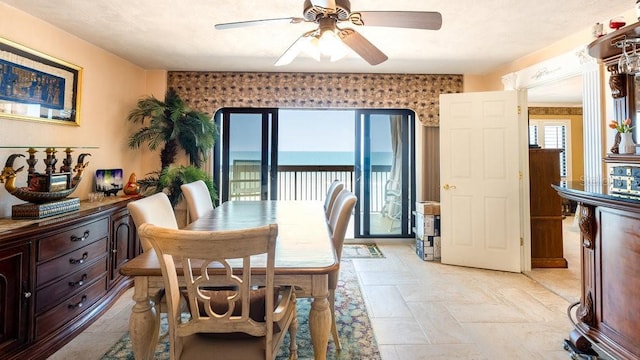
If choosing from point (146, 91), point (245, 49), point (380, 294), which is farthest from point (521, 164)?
point (146, 91)

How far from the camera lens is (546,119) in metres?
6.83

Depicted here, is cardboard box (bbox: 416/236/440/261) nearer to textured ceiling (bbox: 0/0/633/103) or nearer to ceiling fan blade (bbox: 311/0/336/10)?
textured ceiling (bbox: 0/0/633/103)

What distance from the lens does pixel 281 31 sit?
9.65 feet

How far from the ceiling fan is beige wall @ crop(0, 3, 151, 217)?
1.84m

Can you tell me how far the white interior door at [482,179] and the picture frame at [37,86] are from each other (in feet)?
12.4

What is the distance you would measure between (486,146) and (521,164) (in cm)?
40

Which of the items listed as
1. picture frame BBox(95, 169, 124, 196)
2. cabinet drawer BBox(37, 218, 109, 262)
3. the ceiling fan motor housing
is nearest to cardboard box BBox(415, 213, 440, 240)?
the ceiling fan motor housing

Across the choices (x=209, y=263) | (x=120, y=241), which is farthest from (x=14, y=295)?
(x=209, y=263)

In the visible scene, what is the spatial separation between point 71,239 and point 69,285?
1.04 ft

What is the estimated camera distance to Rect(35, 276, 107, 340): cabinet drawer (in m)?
1.98

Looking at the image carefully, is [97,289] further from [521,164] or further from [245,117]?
[521,164]

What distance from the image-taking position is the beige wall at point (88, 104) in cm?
243

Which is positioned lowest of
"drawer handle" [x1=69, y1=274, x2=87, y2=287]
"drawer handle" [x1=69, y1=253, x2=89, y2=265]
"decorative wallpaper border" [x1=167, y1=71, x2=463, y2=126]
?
"drawer handle" [x1=69, y1=274, x2=87, y2=287]

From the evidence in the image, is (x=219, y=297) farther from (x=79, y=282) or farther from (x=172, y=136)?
(x=172, y=136)
